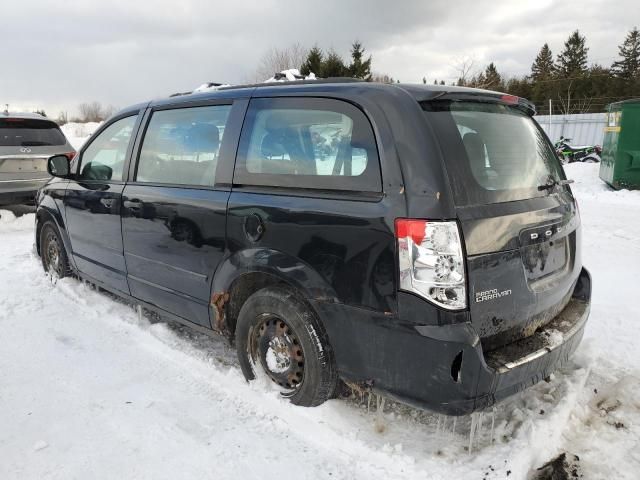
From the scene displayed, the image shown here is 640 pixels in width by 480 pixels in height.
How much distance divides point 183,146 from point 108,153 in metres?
1.13

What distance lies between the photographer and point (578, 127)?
24516 mm

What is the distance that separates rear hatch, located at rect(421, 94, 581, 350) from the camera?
2188 millimetres

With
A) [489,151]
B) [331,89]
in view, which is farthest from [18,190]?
[489,151]

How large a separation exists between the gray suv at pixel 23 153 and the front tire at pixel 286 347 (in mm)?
6475

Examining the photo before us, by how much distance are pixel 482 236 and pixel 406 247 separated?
35 centimetres

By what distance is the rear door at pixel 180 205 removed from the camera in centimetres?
303

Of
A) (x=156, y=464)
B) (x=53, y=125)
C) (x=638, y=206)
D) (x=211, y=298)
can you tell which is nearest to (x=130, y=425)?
(x=156, y=464)

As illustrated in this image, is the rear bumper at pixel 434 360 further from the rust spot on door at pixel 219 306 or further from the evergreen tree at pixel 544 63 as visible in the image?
the evergreen tree at pixel 544 63

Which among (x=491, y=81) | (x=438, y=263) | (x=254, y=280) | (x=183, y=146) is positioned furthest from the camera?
(x=491, y=81)

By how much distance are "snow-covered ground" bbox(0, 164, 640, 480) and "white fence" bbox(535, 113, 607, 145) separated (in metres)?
23.4

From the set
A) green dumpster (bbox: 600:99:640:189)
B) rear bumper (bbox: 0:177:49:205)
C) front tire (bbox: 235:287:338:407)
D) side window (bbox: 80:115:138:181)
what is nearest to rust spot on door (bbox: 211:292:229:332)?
front tire (bbox: 235:287:338:407)

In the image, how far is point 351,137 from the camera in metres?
2.45

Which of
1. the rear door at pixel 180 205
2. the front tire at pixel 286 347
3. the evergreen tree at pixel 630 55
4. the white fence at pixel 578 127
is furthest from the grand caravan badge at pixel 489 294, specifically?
the evergreen tree at pixel 630 55

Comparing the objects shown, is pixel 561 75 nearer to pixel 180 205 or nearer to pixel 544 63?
pixel 544 63
